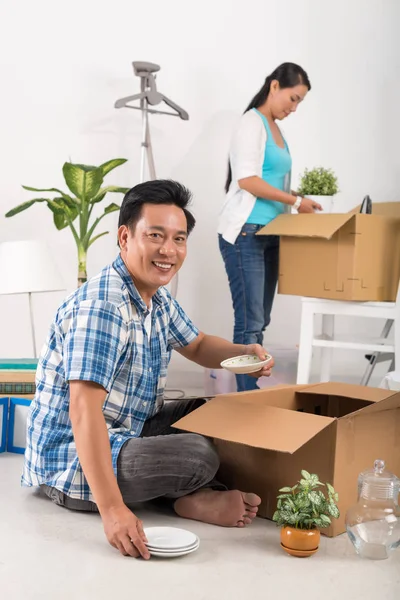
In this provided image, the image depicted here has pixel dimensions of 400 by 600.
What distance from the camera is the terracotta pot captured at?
159 cm

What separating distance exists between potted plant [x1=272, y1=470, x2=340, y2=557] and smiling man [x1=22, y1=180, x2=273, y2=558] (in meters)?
0.15

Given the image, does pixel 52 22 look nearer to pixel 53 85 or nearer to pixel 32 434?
pixel 53 85

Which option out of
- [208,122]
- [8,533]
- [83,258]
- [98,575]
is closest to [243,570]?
[98,575]

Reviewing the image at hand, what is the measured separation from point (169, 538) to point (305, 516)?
268 millimetres

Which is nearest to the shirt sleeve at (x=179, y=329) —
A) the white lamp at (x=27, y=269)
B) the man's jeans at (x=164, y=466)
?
the man's jeans at (x=164, y=466)

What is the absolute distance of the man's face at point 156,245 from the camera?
179cm

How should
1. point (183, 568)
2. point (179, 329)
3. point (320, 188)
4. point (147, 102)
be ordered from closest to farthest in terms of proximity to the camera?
point (183, 568), point (179, 329), point (320, 188), point (147, 102)

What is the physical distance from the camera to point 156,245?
179 cm

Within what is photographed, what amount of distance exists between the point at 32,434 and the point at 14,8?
2448 millimetres

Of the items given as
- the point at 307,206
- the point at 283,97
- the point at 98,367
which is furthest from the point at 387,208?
the point at 98,367

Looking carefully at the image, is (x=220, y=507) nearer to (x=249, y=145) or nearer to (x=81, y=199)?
(x=249, y=145)

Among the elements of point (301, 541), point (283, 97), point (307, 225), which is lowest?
point (301, 541)

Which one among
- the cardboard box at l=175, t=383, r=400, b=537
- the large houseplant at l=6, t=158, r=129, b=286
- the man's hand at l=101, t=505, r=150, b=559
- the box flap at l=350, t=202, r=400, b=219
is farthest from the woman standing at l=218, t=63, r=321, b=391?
the man's hand at l=101, t=505, r=150, b=559

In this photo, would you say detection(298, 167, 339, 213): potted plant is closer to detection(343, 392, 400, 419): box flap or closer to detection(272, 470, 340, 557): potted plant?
detection(343, 392, 400, 419): box flap
